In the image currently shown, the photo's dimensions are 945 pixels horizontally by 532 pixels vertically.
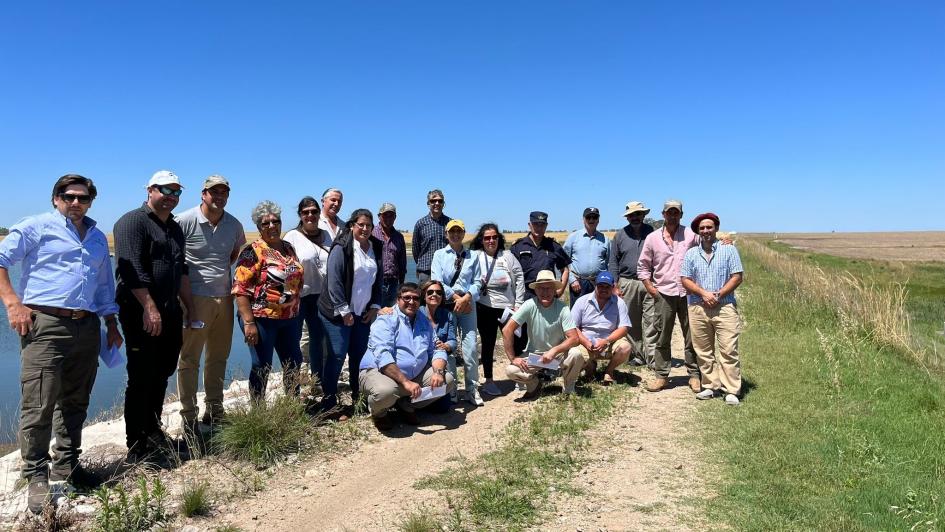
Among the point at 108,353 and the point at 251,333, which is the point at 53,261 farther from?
the point at 251,333

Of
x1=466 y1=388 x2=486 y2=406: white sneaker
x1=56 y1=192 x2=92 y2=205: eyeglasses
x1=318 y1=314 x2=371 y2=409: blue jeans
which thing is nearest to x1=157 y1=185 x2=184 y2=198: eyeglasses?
x1=56 y1=192 x2=92 y2=205: eyeglasses

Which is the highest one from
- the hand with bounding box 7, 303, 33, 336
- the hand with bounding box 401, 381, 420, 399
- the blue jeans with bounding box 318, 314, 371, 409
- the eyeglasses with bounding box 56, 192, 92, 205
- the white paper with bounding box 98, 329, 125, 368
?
the eyeglasses with bounding box 56, 192, 92, 205

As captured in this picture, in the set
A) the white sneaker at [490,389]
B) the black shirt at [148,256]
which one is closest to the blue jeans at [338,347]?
the black shirt at [148,256]

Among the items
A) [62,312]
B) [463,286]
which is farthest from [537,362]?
[62,312]

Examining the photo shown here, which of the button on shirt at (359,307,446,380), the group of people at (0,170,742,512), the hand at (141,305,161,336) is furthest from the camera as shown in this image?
the button on shirt at (359,307,446,380)

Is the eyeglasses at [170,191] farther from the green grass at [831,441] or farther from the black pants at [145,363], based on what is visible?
the green grass at [831,441]

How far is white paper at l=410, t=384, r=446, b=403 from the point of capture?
17.7 ft

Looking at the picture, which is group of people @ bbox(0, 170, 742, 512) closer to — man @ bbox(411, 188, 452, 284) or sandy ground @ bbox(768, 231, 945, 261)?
man @ bbox(411, 188, 452, 284)

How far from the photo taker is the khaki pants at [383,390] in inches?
204

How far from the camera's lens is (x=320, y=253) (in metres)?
5.55

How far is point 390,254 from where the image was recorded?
6453mm

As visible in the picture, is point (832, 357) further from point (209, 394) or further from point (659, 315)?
point (209, 394)

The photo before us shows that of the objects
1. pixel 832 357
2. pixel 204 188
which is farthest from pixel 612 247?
pixel 204 188

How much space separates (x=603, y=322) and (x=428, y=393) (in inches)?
91.0
